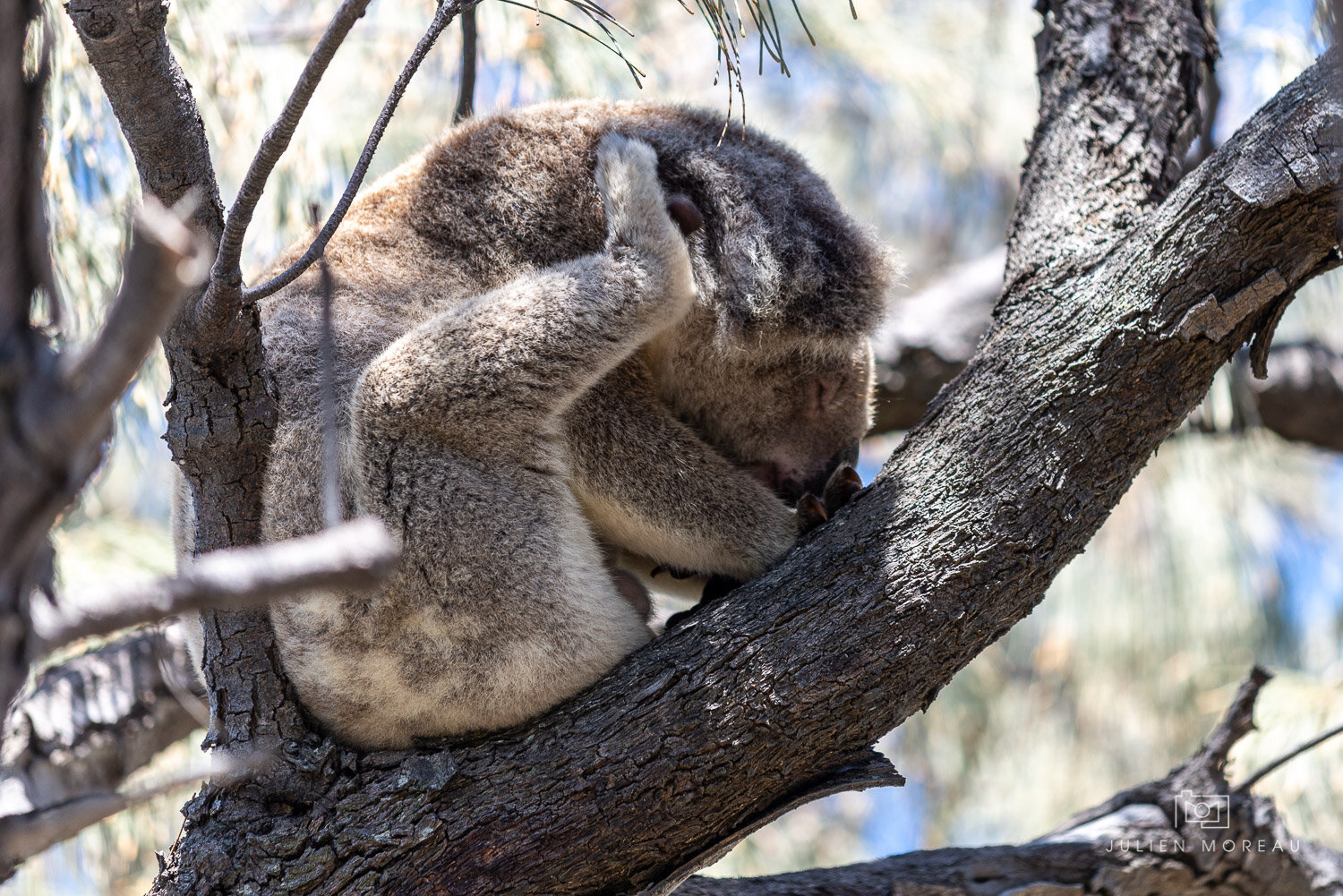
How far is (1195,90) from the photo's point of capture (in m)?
2.36

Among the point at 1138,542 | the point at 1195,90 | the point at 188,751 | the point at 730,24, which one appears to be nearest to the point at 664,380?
the point at 730,24

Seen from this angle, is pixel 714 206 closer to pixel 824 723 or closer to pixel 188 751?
pixel 824 723

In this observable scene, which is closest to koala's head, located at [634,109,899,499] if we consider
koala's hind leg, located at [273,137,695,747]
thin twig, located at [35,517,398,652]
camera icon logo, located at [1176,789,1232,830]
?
koala's hind leg, located at [273,137,695,747]

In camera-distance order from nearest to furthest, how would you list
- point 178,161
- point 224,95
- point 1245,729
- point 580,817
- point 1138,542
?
1. point 178,161
2. point 580,817
3. point 1245,729
4. point 224,95
5. point 1138,542

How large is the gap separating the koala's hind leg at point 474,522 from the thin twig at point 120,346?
106 centimetres

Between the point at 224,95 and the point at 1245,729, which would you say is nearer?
the point at 1245,729

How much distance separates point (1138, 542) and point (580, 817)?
4.61 metres

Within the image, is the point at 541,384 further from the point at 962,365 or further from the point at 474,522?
the point at 962,365

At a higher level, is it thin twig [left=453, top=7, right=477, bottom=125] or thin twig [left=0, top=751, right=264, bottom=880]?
thin twig [left=453, top=7, right=477, bottom=125]

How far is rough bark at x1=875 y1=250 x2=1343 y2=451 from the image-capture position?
12.8 ft

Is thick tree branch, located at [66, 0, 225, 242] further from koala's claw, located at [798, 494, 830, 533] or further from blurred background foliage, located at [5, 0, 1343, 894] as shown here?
blurred background foliage, located at [5, 0, 1343, 894]

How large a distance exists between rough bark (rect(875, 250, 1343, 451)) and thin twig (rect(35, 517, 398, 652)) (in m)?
3.31

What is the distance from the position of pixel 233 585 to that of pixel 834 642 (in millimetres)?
1160

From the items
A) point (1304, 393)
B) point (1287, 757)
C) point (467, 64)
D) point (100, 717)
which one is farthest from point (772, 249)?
point (1304, 393)
